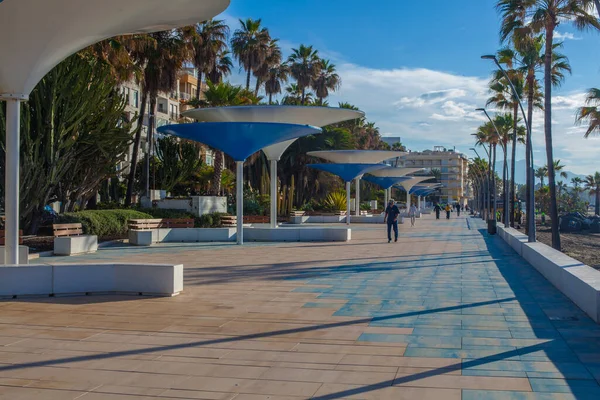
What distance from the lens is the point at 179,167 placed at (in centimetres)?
3800

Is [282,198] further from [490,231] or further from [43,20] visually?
[43,20]

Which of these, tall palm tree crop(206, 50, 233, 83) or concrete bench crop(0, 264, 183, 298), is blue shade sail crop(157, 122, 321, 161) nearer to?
concrete bench crop(0, 264, 183, 298)

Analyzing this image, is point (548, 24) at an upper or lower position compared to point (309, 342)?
upper

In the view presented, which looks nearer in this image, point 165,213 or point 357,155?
point 165,213

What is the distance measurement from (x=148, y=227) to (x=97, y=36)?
11423 mm

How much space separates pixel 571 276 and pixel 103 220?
15337 mm

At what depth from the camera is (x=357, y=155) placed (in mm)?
39438

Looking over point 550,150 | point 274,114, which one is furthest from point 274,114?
point 550,150

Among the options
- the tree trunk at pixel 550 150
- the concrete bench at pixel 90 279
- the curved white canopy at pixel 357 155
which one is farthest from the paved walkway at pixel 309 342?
the curved white canopy at pixel 357 155

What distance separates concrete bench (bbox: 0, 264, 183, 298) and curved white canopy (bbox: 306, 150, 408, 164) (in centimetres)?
2909

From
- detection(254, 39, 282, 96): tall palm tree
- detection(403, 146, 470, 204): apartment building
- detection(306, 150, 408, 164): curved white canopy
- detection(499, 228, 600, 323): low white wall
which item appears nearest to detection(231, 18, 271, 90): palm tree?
detection(254, 39, 282, 96): tall palm tree

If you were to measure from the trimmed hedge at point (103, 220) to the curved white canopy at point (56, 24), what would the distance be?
927 centimetres

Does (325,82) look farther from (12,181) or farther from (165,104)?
(12,181)

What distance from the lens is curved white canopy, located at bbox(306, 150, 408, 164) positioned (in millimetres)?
39156
